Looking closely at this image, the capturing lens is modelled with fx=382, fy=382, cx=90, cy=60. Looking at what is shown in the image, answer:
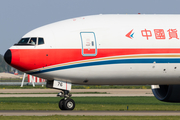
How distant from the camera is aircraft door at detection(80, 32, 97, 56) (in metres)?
26.2

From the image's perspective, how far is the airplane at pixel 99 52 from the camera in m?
25.9

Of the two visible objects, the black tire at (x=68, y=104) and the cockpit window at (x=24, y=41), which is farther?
the black tire at (x=68, y=104)

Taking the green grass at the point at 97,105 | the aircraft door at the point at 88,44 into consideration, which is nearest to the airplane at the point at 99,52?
the aircraft door at the point at 88,44

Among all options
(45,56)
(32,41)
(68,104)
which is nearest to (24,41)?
(32,41)

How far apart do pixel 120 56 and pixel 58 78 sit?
4.56m

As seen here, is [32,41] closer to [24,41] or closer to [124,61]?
[24,41]

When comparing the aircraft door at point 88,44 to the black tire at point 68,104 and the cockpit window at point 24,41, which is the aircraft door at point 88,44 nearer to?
the black tire at point 68,104

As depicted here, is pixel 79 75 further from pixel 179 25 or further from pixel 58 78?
pixel 179 25

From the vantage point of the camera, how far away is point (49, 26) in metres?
27.1

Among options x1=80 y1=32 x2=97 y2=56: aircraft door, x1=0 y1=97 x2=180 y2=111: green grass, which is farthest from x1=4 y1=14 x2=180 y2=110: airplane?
x1=0 y1=97 x2=180 y2=111: green grass

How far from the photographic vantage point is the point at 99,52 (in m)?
26.2

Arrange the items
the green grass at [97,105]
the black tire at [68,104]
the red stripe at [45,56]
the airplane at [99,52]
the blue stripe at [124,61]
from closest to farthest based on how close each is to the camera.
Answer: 1. the red stripe at [45,56]
2. the airplane at [99,52]
3. the blue stripe at [124,61]
4. the black tire at [68,104]
5. the green grass at [97,105]

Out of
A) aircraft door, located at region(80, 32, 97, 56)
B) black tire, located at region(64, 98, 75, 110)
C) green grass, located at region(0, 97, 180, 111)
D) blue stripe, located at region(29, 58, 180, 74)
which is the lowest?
green grass, located at region(0, 97, 180, 111)

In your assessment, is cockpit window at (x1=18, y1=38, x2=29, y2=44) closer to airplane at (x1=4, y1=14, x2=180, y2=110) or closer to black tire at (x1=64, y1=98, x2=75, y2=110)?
airplane at (x1=4, y1=14, x2=180, y2=110)
